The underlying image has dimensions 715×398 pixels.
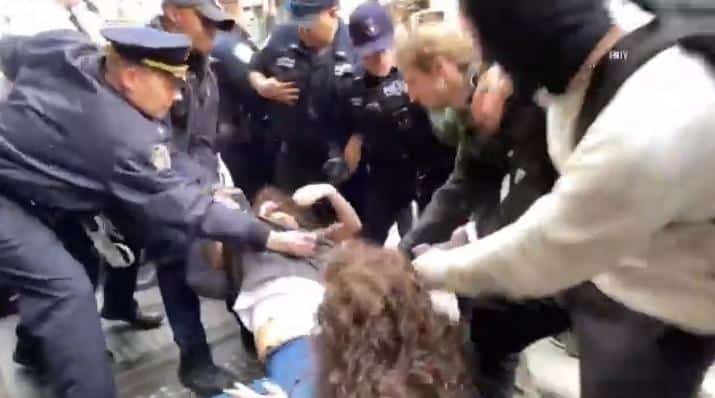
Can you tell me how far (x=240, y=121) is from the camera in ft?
9.34

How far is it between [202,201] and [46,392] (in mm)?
758

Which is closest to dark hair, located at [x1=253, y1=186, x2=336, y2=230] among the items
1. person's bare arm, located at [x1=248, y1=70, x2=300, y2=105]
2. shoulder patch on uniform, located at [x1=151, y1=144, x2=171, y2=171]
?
shoulder patch on uniform, located at [x1=151, y1=144, x2=171, y2=171]

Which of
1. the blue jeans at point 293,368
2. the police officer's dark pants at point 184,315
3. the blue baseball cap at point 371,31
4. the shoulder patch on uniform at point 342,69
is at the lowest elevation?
the police officer's dark pants at point 184,315

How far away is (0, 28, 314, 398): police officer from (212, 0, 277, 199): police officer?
77cm

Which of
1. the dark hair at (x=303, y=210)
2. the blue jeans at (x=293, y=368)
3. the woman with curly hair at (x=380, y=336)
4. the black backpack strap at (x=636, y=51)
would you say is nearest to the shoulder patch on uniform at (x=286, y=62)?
the dark hair at (x=303, y=210)

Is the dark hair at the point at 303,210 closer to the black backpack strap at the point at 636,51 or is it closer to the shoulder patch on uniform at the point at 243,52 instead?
the shoulder patch on uniform at the point at 243,52

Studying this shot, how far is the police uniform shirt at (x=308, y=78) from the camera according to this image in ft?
8.30

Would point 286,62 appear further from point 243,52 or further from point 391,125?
Result: point 391,125

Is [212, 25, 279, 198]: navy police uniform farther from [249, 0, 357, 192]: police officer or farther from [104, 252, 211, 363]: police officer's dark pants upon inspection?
[104, 252, 211, 363]: police officer's dark pants

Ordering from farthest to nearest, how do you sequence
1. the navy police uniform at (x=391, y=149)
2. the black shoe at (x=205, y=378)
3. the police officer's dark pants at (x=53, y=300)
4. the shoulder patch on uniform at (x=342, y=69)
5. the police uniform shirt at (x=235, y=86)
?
the police uniform shirt at (x=235, y=86), the shoulder patch on uniform at (x=342, y=69), the navy police uniform at (x=391, y=149), the black shoe at (x=205, y=378), the police officer's dark pants at (x=53, y=300)

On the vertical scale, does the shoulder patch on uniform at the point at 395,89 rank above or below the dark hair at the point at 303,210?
above

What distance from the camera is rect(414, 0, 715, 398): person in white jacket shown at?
2.87 feet

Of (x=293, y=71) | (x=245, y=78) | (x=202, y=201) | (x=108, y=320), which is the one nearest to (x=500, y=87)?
(x=202, y=201)

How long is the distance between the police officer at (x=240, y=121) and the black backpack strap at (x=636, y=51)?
6.04 ft
